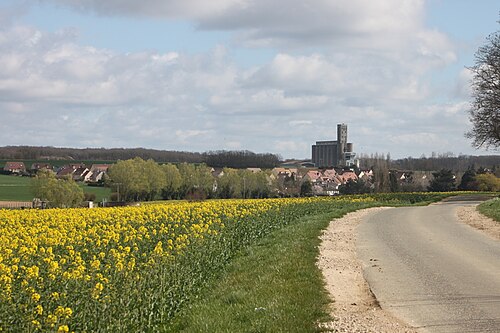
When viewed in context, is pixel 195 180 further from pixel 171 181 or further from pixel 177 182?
pixel 171 181

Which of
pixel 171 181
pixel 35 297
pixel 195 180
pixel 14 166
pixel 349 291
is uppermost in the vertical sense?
pixel 35 297

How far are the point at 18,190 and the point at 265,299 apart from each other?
8573 cm

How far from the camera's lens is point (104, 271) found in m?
10.7

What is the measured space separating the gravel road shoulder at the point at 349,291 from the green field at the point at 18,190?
216 feet

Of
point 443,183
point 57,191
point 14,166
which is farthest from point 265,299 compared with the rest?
point 14,166

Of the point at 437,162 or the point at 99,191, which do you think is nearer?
the point at 99,191

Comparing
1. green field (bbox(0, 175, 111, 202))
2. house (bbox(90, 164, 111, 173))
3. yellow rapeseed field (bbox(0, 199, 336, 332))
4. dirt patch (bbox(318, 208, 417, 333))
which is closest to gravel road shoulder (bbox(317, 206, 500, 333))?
dirt patch (bbox(318, 208, 417, 333))

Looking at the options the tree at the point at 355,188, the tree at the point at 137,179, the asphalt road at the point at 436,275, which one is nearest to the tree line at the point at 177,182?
the tree at the point at 137,179

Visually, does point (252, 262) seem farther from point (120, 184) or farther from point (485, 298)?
point (120, 184)

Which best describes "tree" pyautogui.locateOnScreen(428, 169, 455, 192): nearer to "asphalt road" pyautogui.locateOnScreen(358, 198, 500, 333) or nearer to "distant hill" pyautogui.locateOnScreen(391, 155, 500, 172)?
"asphalt road" pyautogui.locateOnScreen(358, 198, 500, 333)

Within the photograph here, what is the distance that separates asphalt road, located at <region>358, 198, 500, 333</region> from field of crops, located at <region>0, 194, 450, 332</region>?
3.44 metres

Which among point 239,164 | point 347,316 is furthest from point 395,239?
point 239,164

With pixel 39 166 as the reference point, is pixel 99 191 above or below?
below

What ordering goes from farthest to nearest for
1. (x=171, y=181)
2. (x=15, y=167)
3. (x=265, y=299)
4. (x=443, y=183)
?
(x=15, y=167)
(x=171, y=181)
(x=443, y=183)
(x=265, y=299)
